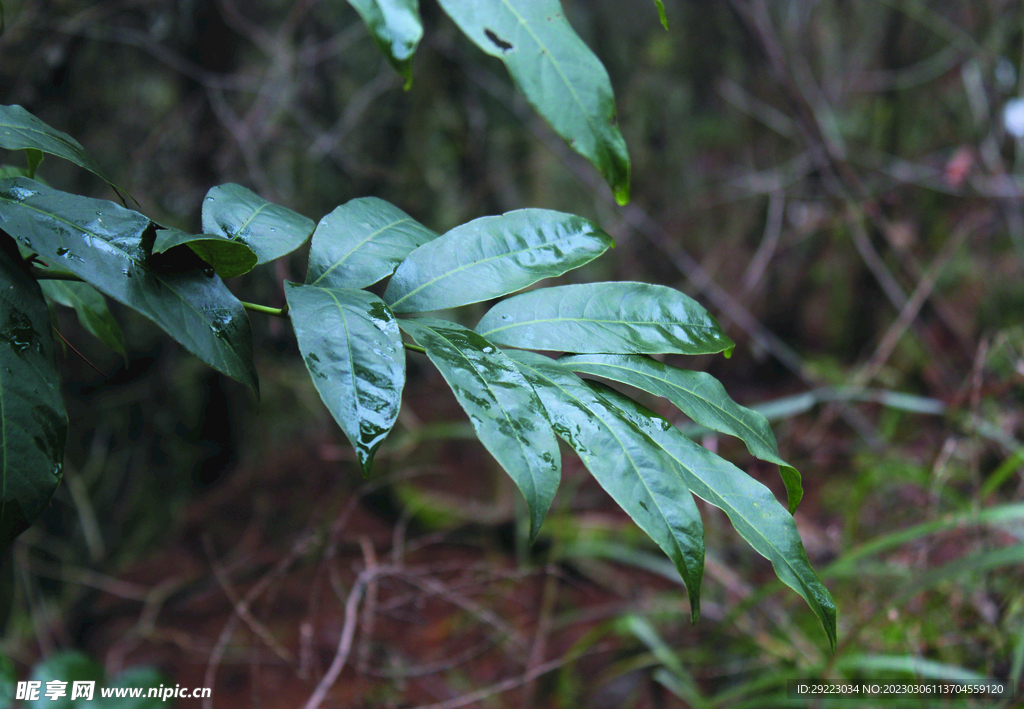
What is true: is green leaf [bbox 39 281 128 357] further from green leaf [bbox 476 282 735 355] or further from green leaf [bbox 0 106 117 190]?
green leaf [bbox 476 282 735 355]

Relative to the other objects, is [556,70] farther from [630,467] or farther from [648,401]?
[648,401]

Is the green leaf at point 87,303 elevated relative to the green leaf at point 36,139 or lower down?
lower down

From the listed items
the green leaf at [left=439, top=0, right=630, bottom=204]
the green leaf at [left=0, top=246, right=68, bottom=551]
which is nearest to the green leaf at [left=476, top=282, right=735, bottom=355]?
the green leaf at [left=439, top=0, right=630, bottom=204]

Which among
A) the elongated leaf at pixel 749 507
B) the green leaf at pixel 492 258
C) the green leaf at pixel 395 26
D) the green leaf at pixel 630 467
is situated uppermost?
the green leaf at pixel 395 26

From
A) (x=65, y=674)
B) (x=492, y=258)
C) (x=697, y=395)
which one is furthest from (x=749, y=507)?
(x=65, y=674)

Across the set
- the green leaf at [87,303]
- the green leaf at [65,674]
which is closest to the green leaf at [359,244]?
the green leaf at [87,303]

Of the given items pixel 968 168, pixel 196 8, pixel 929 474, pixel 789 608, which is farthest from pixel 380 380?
pixel 968 168

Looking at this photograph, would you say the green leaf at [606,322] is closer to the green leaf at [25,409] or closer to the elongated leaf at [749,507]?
the elongated leaf at [749,507]
